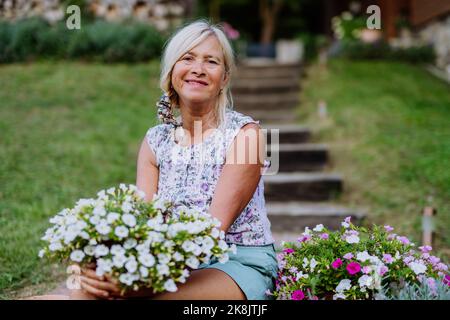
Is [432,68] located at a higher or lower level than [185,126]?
higher

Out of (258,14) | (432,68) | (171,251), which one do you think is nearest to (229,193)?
(171,251)

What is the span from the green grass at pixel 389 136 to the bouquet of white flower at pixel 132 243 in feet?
8.31

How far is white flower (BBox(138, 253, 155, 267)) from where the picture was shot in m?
1.83

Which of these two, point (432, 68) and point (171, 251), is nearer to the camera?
point (171, 251)

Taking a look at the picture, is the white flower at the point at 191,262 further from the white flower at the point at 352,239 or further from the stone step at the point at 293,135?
the stone step at the point at 293,135

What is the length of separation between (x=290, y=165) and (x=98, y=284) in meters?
4.24

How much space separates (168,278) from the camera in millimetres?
1926

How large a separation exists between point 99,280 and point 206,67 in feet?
3.51

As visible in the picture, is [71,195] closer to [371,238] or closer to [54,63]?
[371,238]

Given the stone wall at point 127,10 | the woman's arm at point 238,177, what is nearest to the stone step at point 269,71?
the stone wall at point 127,10

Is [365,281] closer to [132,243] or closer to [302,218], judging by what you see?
[132,243]

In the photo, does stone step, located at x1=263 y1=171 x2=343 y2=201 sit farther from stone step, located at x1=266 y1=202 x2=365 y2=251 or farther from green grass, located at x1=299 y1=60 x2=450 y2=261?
stone step, located at x1=266 y1=202 x2=365 y2=251

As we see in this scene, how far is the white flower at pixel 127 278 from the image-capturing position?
6.03ft

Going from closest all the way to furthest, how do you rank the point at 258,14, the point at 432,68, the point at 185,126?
the point at 185,126 → the point at 432,68 → the point at 258,14
